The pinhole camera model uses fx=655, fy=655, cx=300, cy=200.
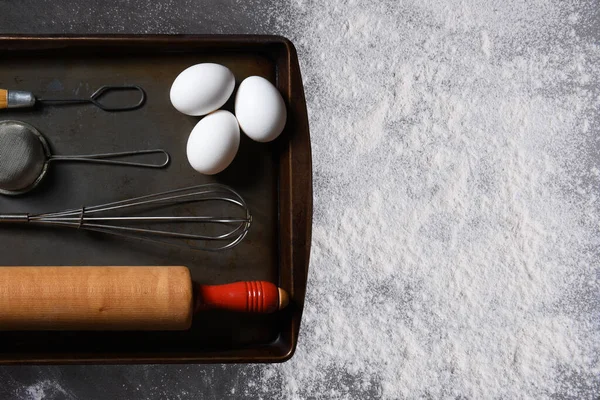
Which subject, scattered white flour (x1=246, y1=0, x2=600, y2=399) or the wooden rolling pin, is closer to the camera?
the wooden rolling pin

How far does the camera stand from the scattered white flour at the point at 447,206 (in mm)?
819

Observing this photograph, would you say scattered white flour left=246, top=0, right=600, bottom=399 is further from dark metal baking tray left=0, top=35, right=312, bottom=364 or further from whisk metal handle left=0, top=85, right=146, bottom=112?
whisk metal handle left=0, top=85, right=146, bottom=112

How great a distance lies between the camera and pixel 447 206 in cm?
83

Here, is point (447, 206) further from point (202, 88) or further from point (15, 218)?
point (15, 218)

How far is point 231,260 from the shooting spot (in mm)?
772

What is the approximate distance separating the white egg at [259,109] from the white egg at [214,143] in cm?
1

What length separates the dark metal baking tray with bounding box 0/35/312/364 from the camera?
0.75 m

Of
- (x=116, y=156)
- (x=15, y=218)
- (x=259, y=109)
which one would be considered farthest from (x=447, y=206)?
(x=15, y=218)

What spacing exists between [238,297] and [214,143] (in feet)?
0.57

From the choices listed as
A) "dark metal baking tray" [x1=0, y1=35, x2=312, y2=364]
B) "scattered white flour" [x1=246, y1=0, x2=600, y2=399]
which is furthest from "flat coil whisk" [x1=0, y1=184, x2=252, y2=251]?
"scattered white flour" [x1=246, y1=0, x2=600, y2=399]

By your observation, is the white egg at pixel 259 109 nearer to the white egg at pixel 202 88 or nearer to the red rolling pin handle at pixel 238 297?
the white egg at pixel 202 88

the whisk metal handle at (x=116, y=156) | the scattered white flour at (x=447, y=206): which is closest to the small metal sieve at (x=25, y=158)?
the whisk metal handle at (x=116, y=156)

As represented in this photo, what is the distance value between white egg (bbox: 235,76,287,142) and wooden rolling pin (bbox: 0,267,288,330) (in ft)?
0.58

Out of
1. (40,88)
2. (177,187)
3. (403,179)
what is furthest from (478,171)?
(40,88)
